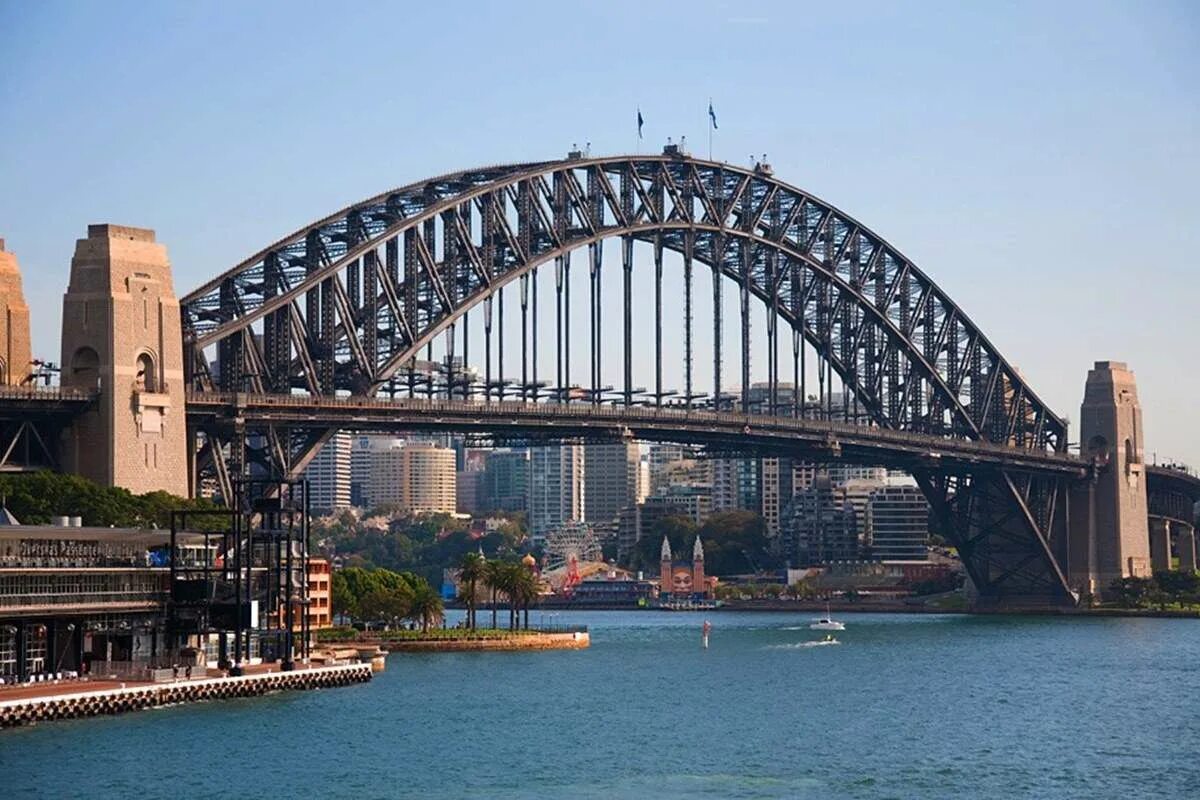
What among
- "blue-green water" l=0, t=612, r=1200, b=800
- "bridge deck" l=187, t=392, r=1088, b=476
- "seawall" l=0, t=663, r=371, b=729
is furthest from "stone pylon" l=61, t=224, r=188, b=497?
"seawall" l=0, t=663, r=371, b=729

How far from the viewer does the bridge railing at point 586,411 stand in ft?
403

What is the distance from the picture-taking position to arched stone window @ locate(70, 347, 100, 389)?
113m

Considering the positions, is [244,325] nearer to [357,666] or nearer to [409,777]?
[357,666]

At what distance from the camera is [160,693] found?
8794cm

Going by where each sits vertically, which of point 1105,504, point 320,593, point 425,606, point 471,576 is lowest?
point 425,606

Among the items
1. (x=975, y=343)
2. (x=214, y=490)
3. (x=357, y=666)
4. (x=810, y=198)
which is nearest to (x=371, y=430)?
(x=214, y=490)

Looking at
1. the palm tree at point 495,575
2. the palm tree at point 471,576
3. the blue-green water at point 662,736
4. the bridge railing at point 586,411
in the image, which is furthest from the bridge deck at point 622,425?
the blue-green water at point 662,736

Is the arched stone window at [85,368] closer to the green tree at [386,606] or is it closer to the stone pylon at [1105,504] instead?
the green tree at [386,606]

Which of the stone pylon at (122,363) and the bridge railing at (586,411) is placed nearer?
the stone pylon at (122,363)

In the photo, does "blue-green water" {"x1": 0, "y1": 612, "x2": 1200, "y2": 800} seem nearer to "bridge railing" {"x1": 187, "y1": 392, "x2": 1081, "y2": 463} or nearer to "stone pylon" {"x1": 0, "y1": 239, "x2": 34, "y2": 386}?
"bridge railing" {"x1": 187, "y1": 392, "x2": 1081, "y2": 463}

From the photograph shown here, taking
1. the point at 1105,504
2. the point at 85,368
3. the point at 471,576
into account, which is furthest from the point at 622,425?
the point at 1105,504

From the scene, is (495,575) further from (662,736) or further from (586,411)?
(662,736)

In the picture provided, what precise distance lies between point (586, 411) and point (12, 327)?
36140mm

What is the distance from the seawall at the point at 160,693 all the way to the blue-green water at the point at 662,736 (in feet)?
2.77
